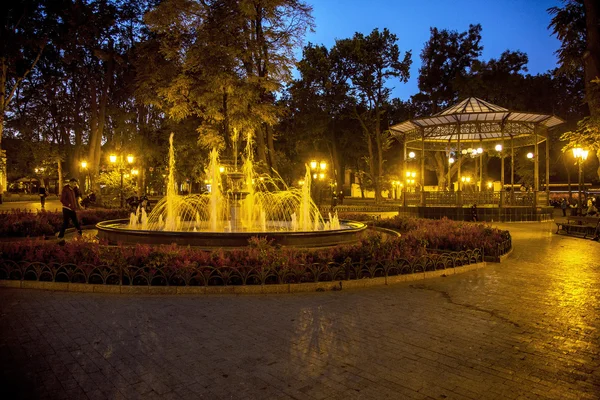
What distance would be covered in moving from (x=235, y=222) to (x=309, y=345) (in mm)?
10759

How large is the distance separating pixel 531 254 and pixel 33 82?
4005 cm

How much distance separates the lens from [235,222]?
1536cm

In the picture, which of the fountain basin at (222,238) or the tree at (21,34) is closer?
the fountain basin at (222,238)

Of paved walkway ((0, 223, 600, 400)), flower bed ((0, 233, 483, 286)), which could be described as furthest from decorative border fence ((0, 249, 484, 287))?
paved walkway ((0, 223, 600, 400))

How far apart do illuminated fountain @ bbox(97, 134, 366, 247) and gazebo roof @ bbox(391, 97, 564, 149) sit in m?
9.39

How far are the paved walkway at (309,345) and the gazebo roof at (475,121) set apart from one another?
54.4 feet

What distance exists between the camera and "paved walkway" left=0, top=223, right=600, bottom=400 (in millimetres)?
3863

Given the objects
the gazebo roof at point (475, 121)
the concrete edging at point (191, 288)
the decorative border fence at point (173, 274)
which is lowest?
the concrete edging at point (191, 288)

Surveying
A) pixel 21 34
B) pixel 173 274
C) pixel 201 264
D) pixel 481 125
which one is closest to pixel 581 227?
pixel 481 125

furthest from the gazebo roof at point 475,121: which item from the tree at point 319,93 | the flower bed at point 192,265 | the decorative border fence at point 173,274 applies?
the decorative border fence at point 173,274

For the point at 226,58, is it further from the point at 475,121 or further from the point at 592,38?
the point at 592,38

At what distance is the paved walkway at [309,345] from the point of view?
12.7ft

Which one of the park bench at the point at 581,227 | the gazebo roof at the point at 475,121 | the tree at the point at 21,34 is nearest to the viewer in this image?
the park bench at the point at 581,227

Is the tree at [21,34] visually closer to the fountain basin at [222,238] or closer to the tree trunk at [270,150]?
the tree trunk at [270,150]
